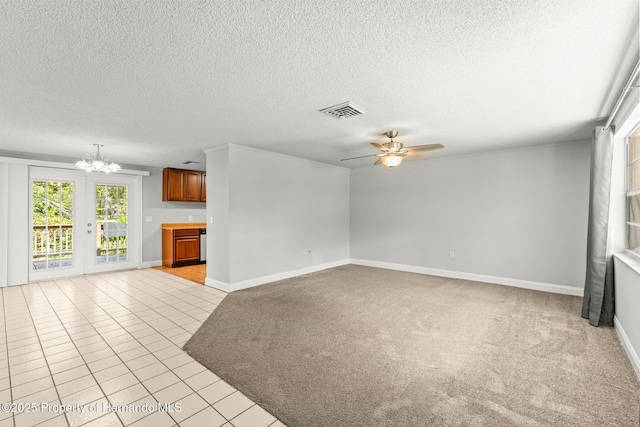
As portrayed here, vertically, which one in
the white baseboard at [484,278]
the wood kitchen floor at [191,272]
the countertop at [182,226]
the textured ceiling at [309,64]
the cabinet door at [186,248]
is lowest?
the wood kitchen floor at [191,272]

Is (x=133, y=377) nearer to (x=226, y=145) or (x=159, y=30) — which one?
(x=159, y=30)

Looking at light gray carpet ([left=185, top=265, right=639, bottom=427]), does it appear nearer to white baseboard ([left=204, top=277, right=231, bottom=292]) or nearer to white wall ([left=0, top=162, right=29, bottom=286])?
white baseboard ([left=204, top=277, right=231, bottom=292])

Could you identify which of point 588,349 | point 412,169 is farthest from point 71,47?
point 412,169

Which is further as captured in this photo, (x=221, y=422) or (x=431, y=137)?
(x=431, y=137)

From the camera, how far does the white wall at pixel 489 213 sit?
435 cm

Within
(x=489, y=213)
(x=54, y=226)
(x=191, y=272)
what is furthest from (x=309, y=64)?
(x=54, y=226)

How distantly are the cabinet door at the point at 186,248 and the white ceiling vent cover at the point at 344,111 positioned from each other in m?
5.12

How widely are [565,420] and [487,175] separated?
4076 millimetres

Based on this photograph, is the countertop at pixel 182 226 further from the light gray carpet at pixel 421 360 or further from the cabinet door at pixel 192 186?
the light gray carpet at pixel 421 360

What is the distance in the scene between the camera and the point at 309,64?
2.06 metres

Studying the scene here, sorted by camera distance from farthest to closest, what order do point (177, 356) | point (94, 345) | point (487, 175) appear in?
1. point (487, 175)
2. point (94, 345)
3. point (177, 356)

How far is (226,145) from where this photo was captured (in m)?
4.51

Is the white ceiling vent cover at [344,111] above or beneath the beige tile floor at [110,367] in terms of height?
above

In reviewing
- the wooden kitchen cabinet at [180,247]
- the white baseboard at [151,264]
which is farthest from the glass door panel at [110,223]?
the wooden kitchen cabinet at [180,247]
